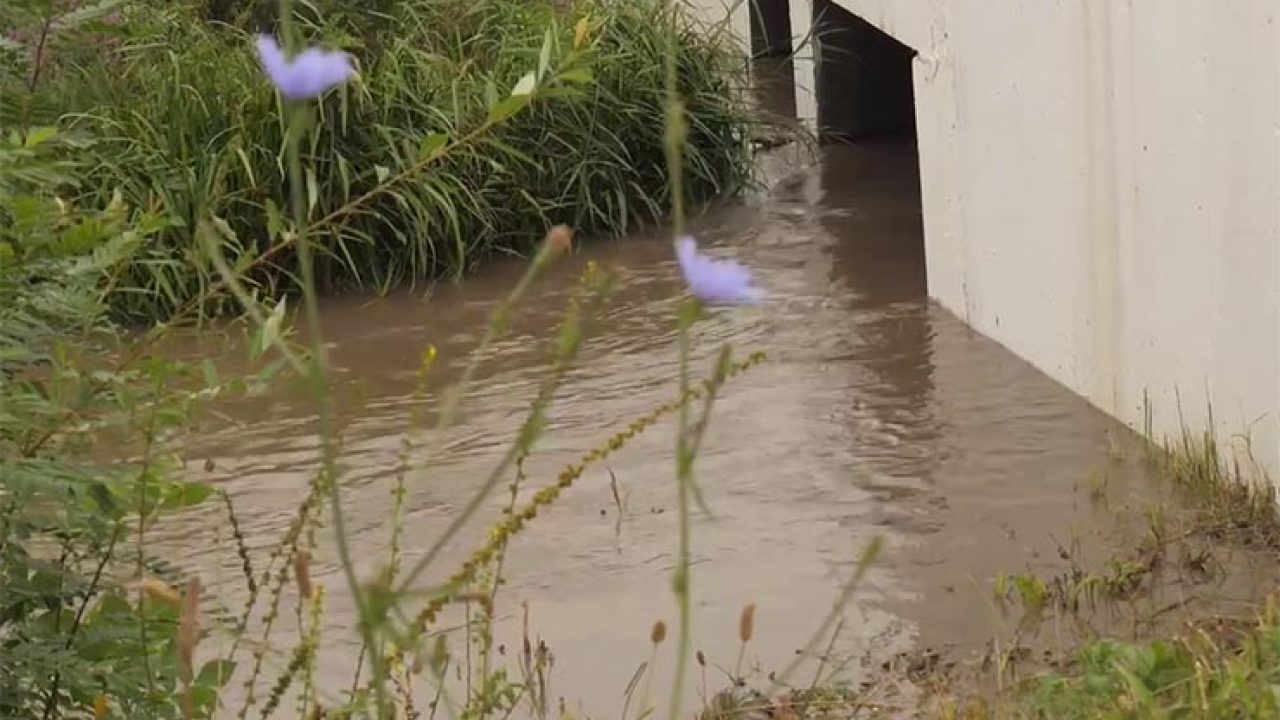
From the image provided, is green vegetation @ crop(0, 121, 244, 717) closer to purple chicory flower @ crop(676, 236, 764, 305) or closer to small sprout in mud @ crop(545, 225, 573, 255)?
small sprout in mud @ crop(545, 225, 573, 255)

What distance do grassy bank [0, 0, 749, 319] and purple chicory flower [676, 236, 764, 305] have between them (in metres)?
5.78

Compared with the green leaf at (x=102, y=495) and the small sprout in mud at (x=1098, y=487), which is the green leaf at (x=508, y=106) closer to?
the green leaf at (x=102, y=495)

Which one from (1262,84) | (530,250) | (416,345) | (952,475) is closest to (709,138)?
(530,250)

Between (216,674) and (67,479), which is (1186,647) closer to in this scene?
(216,674)

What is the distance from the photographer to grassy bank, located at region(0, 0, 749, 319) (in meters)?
7.36

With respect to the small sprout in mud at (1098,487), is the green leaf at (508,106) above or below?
above

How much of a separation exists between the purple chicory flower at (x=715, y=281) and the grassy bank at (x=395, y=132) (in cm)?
578

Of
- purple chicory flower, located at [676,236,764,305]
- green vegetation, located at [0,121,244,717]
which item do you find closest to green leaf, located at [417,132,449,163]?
green vegetation, located at [0,121,244,717]

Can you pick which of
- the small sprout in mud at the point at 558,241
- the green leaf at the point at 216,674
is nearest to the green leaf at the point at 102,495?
the green leaf at the point at 216,674

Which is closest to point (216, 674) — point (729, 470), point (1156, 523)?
point (1156, 523)

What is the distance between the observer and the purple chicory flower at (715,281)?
1.15 m

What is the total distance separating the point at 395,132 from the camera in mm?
7641

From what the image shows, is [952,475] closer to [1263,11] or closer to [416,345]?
[1263,11]

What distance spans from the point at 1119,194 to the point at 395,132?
3449 mm
